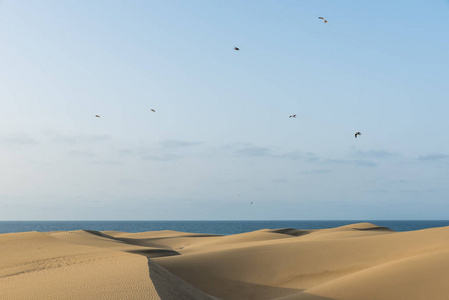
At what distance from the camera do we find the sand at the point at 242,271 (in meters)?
7.04

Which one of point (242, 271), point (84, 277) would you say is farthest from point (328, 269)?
point (84, 277)

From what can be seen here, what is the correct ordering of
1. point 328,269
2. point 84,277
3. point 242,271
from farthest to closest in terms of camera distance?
1. point 242,271
2. point 328,269
3. point 84,277

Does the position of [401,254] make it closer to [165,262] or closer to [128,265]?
[165,262]

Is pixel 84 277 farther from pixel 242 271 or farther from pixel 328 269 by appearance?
pixel 328 269

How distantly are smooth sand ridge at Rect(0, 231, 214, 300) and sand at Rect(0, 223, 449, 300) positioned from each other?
0.6 inches

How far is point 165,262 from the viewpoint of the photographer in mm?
13414

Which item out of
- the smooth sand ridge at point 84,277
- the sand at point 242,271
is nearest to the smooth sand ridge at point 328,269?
the sand at point 242,271

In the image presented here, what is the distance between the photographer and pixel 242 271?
13.0 meters

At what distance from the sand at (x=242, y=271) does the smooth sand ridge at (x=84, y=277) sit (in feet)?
0.05

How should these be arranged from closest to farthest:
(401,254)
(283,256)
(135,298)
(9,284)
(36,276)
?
(135,298) < (9,284) < (36,276) < (401,254) < (283,256)

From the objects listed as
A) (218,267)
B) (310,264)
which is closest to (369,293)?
(310,264)

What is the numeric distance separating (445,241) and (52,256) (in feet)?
37.4

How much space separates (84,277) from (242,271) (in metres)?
6.42

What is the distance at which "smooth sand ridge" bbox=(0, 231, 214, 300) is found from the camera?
6406mm
